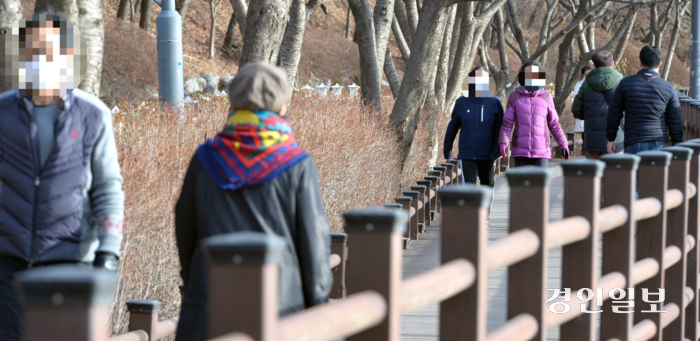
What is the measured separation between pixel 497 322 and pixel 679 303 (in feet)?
4.33

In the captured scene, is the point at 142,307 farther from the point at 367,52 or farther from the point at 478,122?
the point at 367,52

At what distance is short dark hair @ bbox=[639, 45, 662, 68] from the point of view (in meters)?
7.64

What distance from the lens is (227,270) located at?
5.42 ft

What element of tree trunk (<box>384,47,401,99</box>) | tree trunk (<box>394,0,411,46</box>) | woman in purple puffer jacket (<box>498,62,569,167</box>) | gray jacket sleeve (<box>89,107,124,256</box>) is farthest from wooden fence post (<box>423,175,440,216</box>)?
gray jacket sleeve (<box>89,107,124,256</box>)

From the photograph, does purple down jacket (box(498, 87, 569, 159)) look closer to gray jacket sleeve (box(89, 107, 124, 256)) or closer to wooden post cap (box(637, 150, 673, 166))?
wooden post cap (box(637, 150, 673, 166))

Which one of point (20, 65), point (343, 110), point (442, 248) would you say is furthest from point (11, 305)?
point (343, 110)

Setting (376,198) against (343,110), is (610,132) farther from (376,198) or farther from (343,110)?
(343,110)

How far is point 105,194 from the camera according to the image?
3242 mm

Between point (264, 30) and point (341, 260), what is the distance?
3.21 metres

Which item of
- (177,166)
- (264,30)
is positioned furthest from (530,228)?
(264,30)

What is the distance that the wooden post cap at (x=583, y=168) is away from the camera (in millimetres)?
3350

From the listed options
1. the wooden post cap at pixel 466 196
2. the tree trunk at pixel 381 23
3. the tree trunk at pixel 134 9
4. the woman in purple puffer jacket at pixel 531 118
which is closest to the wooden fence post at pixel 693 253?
the wooden post cap at pixel 466 196

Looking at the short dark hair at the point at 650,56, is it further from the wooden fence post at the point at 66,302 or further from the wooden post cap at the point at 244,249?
the wooden fence post at the point at 66,302

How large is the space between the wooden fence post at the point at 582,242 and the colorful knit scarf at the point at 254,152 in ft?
3.83
